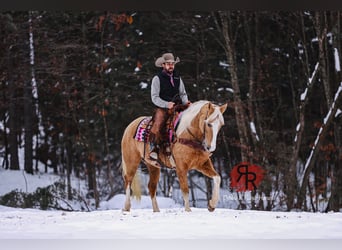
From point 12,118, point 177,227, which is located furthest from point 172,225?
point 12,118

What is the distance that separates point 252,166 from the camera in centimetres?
838

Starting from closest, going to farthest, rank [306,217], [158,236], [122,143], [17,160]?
[158,236] → [306,217] → [122,143] → [17,160]

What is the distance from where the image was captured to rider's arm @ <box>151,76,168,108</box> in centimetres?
721

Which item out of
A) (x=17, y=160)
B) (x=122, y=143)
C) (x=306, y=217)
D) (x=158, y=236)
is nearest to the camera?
(x=158, y=236)

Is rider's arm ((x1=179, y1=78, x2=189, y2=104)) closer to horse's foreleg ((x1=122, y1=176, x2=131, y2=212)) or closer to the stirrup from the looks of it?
the stirrup

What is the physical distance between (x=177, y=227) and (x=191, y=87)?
2.16 meters

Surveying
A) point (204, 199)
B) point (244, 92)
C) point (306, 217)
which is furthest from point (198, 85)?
point (306, 217)

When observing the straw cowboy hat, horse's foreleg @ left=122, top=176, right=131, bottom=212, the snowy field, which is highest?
the straw cowboy hat

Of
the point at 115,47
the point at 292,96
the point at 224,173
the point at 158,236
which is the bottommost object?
the point at 158,236

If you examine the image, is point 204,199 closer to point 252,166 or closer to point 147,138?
point 252,166

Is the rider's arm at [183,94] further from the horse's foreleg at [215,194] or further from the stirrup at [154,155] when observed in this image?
the horse's foreleg at [215,194]

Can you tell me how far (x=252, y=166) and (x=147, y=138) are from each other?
5.59 feet

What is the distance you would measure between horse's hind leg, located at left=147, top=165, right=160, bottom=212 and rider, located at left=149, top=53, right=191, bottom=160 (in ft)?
1.05

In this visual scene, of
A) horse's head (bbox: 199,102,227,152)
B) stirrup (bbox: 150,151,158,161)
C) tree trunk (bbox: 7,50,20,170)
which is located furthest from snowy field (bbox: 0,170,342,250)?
tree trunk (bbox: 7,50,20,170)
